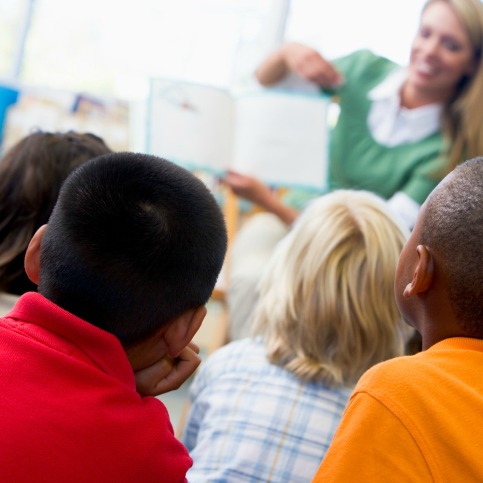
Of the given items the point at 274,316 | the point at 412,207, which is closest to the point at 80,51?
the point at 412,207

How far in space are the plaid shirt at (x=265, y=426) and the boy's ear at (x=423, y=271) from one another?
407mm

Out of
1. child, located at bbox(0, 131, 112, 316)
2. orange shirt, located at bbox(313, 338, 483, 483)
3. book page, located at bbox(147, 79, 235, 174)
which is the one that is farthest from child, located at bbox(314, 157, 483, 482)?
book page, located at bbox(147, 79, 235, 174)

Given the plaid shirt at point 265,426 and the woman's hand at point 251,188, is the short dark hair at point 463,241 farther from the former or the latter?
the woman's hand at point 251,188

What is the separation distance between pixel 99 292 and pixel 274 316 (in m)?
0.59

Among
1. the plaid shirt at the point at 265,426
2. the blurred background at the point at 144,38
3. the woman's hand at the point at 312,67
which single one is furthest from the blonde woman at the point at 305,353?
the blurred background at the point at 144,38

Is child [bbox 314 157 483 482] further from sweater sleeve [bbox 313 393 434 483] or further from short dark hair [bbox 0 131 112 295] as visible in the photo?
short dark hair [bbox 0 131 112 295]

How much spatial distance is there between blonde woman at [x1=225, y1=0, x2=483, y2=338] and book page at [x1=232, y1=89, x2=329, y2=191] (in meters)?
0.08

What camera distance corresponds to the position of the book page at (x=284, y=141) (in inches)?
91.4

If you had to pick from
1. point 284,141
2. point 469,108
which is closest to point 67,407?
point 284,141

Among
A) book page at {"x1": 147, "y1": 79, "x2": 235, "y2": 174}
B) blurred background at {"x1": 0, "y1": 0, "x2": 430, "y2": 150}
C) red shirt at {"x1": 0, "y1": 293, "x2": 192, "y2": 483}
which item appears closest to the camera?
red shirt at {"x1": 0, "y1": 293, "x2": 192, "y2": 483}

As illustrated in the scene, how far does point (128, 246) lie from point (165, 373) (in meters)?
0.19

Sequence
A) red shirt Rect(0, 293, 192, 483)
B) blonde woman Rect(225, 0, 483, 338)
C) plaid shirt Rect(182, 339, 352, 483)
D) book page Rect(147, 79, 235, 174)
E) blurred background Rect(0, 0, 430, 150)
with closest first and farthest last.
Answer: red shirt Rect(0, 293, 192, 483)
plaid shirt Rect(182, 339, 352, 483)
blonde woman Rect(225, 0, 483, 338)
book page Rect(147, 79, 235, 174)
blurred background Rect(0, 0, 430, 150)

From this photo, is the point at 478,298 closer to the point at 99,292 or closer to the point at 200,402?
the point at 99,292

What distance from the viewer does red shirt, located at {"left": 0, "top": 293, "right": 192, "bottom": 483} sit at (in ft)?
2.36
